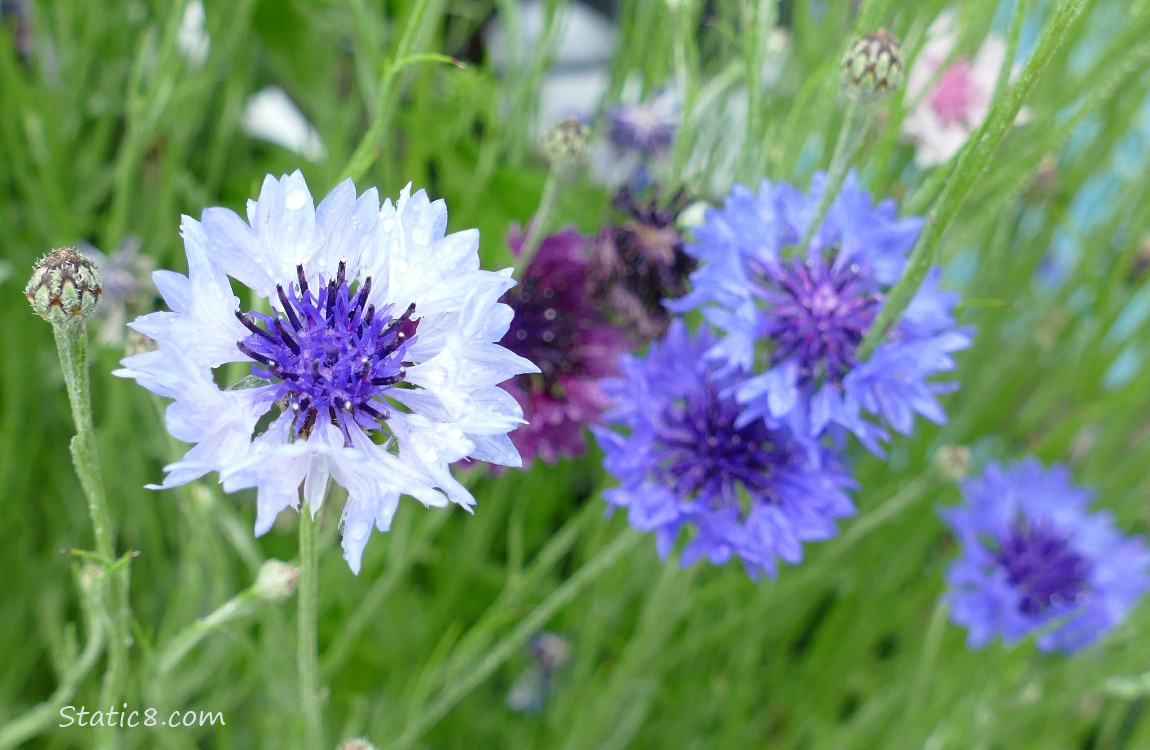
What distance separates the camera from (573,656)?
82cm

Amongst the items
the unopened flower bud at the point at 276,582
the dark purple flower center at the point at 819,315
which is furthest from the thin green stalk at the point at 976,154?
the unopened flower bud at the point at 276,582

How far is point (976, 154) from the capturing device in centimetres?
36

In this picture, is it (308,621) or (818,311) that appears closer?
(308,621)

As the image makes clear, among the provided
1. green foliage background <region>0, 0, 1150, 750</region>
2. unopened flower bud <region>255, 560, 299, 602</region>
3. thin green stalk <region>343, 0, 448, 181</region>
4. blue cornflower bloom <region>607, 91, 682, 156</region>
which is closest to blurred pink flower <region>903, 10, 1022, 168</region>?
green foliage background <region>0, 0, 1150, 750</region>

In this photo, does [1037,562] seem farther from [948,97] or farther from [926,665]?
[948,97]

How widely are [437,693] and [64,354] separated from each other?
1.51 feet

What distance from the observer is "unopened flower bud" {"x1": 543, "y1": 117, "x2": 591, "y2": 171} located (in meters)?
0.46

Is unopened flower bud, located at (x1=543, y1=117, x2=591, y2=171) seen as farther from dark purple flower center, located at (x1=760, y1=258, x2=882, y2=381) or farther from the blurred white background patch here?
the blurred white background patch

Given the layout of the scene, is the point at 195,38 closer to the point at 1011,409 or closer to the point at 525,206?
the point at 525,206

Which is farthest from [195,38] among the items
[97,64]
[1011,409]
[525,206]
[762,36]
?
[1011,409]

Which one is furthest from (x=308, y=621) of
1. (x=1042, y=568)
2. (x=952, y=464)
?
(x=1042, y=568)

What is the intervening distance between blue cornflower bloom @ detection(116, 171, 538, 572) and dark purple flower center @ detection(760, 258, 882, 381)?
168mm

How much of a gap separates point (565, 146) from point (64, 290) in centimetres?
24

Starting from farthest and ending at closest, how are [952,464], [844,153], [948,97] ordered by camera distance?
[948,97]
[952,464]
[844,153]
